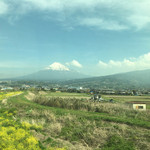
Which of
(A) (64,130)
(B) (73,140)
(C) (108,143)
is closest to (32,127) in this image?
(A) (64,130)

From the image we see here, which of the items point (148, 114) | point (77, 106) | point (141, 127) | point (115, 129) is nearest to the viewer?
point (115, 129)

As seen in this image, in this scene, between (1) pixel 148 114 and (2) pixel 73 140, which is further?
(1) pixel 148 114

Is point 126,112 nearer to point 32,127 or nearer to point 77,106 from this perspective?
point 77,106

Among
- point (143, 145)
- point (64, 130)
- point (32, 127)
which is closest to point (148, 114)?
point (143, 145)

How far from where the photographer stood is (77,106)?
22.6 metres

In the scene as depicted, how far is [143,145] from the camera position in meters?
9.17

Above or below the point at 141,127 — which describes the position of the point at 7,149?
above

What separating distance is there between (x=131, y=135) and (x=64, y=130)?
16.2 feet

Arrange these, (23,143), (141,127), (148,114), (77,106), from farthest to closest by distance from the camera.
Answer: (77,106) < (148,114) < (141,127) < (23,143)

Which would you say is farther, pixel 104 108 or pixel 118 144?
pixel 104 108

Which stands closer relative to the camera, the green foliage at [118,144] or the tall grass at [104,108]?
the green foliage at [118,144]

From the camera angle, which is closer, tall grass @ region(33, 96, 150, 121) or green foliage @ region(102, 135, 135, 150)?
green foliage @ region(102, 135, 135, 150)

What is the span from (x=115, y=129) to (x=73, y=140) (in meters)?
3.42

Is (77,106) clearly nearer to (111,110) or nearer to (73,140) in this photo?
(111,110)
